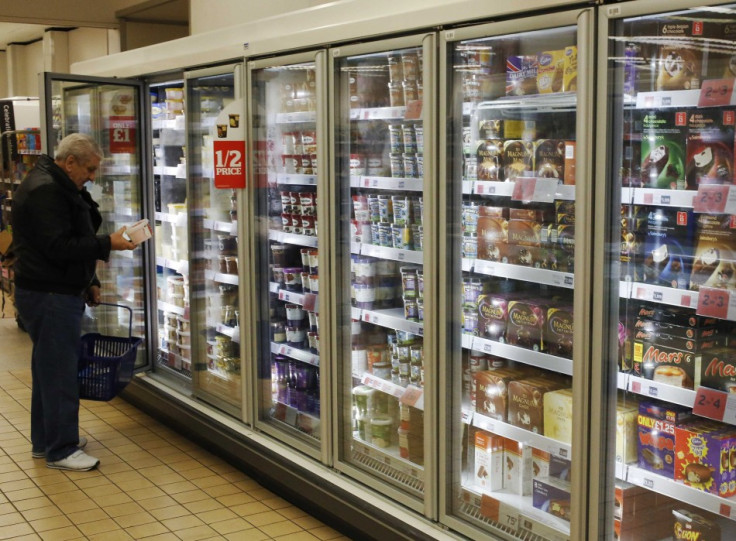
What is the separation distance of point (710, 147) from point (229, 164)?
104 inches

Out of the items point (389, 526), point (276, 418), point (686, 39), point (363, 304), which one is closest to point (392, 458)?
point (389, 526)

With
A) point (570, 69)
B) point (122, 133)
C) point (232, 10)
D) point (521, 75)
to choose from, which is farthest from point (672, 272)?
point (122, 133)

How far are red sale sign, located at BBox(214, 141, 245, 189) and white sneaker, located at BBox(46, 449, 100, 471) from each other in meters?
1.69

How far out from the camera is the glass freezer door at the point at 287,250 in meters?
4.43

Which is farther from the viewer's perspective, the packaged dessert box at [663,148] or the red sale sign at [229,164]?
the red sale sign at [229,164]

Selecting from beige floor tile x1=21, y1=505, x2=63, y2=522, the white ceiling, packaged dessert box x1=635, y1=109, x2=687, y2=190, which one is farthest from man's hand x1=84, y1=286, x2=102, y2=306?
packaged dessert box x1=635, y1=109, x2=687, y2=190

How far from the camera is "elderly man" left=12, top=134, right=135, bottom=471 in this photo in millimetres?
4703

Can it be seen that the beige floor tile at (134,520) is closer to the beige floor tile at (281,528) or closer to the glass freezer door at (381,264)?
the beige floor tile at (281,528)

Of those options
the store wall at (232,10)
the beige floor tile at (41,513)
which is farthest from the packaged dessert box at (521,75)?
the beige floor tile at (41,513)

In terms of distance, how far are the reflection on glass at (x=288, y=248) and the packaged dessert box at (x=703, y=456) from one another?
199cm

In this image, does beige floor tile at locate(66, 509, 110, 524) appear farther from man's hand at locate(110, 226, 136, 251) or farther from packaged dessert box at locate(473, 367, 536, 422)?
Answer: packaged dessert box at locate(473, 367, 536, 422)

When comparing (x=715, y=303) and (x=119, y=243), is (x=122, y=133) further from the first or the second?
(x=715, y=303)

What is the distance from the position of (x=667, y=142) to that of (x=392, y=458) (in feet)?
6.11

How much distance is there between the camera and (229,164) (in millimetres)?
4617
